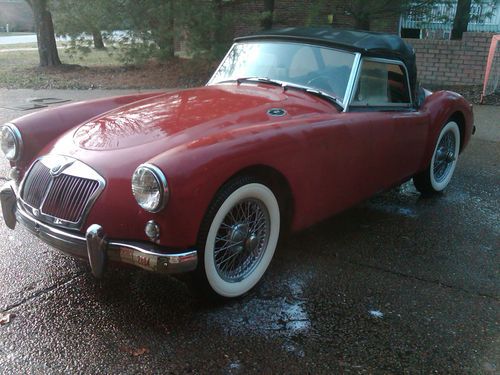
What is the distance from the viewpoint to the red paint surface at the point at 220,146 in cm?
255

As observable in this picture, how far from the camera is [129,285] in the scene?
3113mm

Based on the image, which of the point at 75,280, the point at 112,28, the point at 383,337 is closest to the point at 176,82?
the point at 112,28

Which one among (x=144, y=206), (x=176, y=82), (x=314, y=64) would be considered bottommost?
(x=176, y=82)

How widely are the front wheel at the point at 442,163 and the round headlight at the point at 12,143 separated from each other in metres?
3.48

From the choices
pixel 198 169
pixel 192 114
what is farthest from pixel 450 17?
pixel 198 169

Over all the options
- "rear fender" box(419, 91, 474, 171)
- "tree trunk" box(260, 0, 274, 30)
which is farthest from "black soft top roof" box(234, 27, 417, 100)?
"tree trunk" box(260, 0, 274, 30)

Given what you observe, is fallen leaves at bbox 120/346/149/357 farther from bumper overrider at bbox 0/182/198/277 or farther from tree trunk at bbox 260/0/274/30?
tree trunk at bbox 260/0/274/30

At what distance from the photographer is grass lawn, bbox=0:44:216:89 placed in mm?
11898

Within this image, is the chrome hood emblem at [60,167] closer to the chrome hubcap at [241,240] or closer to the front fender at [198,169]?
the front fender at [198,169]

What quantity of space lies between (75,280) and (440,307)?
226 cm

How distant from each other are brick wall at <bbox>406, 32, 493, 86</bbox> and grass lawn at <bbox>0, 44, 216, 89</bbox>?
5130 mm

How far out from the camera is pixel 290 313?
9.35 feet

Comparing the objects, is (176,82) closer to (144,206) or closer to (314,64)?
(314,64)

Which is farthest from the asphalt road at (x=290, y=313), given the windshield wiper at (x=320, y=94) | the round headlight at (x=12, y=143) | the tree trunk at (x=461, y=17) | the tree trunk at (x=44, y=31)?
the tree trunk at (x=44, y=31)
